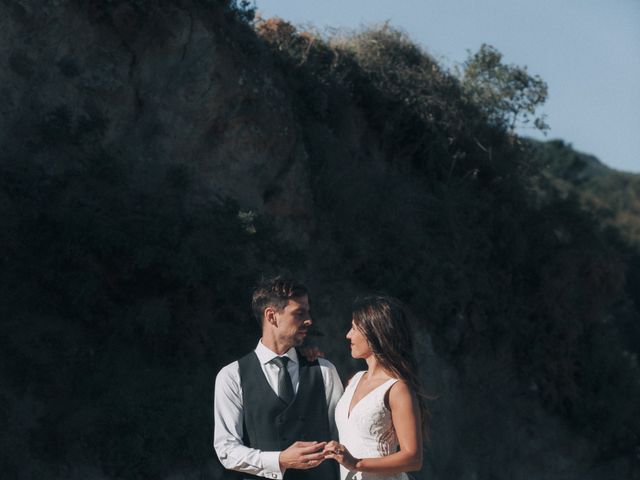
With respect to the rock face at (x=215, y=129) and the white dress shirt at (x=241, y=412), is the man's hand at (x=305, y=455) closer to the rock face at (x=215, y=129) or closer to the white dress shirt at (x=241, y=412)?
→ the white dress shirt at (x=241, y=412)

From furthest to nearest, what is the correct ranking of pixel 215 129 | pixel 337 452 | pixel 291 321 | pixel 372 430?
pixel 215 129 → pixel 291 321 → pixel 372 430 → pixel 337 452

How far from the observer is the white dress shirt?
4.17 meters

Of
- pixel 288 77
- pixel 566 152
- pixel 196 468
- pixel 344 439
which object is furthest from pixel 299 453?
pixel 566 152

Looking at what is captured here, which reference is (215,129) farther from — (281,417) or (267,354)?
(281,417)

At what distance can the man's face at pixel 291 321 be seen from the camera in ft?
14.4

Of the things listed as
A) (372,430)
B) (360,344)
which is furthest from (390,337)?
(372,430)

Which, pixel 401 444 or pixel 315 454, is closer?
pixel 315 454

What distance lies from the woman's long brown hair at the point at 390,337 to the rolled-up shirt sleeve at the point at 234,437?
2.07 feet

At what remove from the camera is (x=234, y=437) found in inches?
168

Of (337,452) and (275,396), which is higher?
(275,396)

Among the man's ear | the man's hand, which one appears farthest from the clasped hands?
the man's ear

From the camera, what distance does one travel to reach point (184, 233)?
10.3m

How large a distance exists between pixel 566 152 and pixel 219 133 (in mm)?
36205

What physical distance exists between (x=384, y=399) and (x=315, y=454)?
1.40ft
